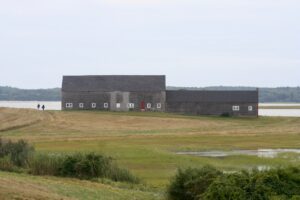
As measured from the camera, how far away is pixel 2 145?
31016 mm

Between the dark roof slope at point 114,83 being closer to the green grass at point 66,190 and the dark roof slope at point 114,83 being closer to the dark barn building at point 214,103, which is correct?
the dark barn building at point 214,103

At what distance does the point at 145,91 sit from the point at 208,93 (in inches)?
401

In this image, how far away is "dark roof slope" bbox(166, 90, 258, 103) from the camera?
105 metres

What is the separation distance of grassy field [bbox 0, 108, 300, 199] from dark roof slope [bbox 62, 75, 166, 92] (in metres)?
14.3

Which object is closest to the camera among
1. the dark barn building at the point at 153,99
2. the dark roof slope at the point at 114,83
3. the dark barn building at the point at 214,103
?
the dark barn building at the point at 214,103

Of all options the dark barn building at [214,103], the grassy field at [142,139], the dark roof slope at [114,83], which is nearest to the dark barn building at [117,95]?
the dark roof slope at [114,83]

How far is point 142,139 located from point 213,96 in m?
46.6

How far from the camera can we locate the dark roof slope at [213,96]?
105m

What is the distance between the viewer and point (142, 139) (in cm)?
6044

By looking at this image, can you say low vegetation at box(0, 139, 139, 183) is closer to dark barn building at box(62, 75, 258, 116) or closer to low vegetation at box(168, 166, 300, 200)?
low vegetation at box(168, 166, 300, 200)

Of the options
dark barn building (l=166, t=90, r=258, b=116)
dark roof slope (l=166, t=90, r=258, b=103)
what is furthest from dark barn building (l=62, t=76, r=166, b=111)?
dark barn building (l=166, t=90, r=258, b=116)

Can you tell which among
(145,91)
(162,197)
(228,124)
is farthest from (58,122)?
(162,197)

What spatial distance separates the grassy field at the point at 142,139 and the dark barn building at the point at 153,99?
6.49m

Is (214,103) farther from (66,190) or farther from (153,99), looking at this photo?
(66,190)
